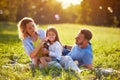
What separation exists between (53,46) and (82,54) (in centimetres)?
43

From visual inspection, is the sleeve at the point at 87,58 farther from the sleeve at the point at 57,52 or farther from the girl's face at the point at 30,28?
the girl's face at the point at 30,28

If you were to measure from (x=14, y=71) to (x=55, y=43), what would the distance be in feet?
1.94

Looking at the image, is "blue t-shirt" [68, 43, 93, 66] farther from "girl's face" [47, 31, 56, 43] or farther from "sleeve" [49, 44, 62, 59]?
"girl's face" [47, 31, 56, 43]

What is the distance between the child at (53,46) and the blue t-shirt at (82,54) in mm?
318

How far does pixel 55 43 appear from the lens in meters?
5.12

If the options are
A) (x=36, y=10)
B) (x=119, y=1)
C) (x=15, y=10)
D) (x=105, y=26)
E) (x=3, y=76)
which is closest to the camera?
(x=3, y=76)

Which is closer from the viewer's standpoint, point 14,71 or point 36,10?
point 14,71

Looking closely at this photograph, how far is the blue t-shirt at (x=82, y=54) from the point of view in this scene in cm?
528

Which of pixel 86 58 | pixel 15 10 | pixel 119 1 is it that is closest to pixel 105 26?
pixel 119 1

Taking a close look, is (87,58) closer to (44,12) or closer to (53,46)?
(53,46)

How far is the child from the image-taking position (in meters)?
5.09

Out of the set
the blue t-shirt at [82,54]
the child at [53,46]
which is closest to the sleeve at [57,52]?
the child at [53,46]

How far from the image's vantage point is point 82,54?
534 cm

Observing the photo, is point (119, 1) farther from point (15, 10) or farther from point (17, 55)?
point (15, 10)
